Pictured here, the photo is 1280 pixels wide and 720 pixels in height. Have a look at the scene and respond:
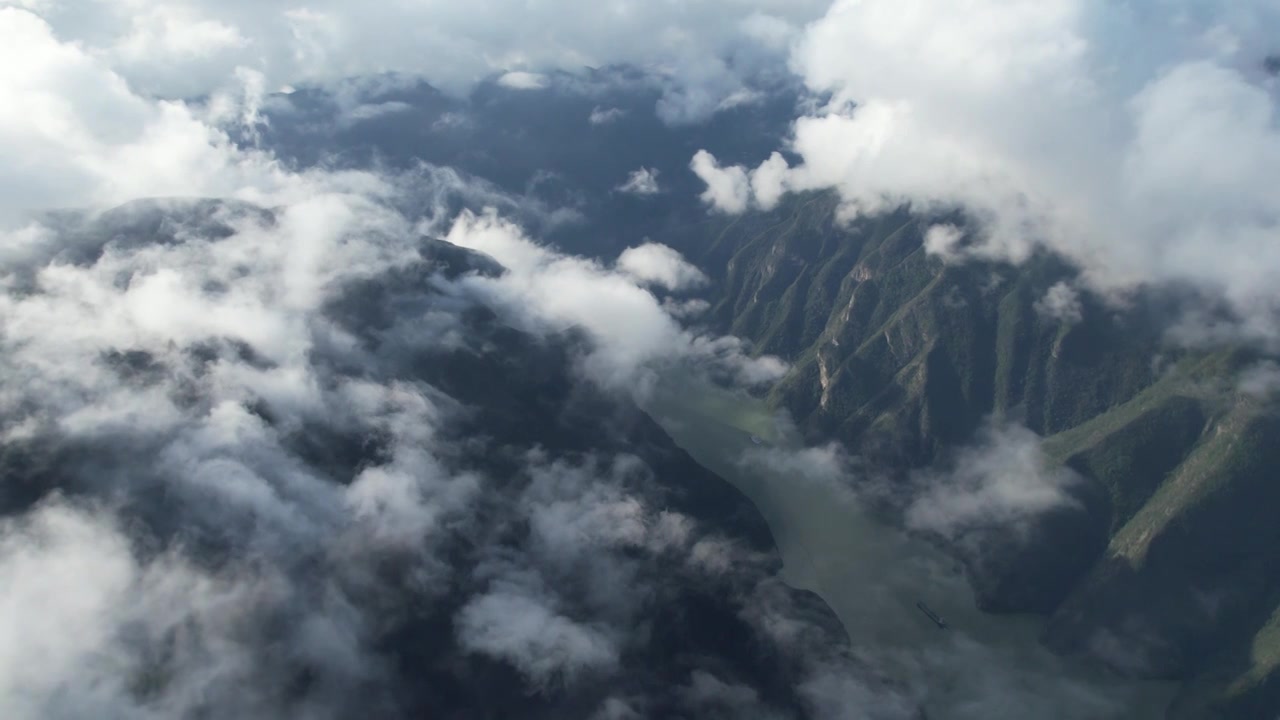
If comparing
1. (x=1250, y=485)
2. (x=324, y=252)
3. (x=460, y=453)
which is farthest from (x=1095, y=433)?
(x=324, y=252)

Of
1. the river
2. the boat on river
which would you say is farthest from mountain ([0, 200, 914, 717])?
the boat on river

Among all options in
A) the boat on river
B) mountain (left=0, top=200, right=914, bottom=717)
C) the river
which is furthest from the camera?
the boat on river

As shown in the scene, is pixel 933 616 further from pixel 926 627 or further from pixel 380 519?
pixel 380 519

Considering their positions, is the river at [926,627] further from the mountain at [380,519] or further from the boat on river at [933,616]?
the mountain at [380,519]

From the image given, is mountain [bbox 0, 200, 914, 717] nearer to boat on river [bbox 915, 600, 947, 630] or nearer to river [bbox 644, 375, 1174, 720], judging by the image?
river [bbox 644, 375, 1174, 720]

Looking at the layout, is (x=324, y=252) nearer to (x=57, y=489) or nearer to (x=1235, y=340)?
(x=57, y=489)

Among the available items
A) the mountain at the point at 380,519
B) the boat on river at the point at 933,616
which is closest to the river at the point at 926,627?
the boat on river at the point at 933,616

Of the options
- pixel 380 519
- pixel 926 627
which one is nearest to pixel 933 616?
pixel 926 627

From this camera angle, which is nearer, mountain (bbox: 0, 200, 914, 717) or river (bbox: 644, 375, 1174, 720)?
mountain (bbox: 0, 200, 914, 717)
